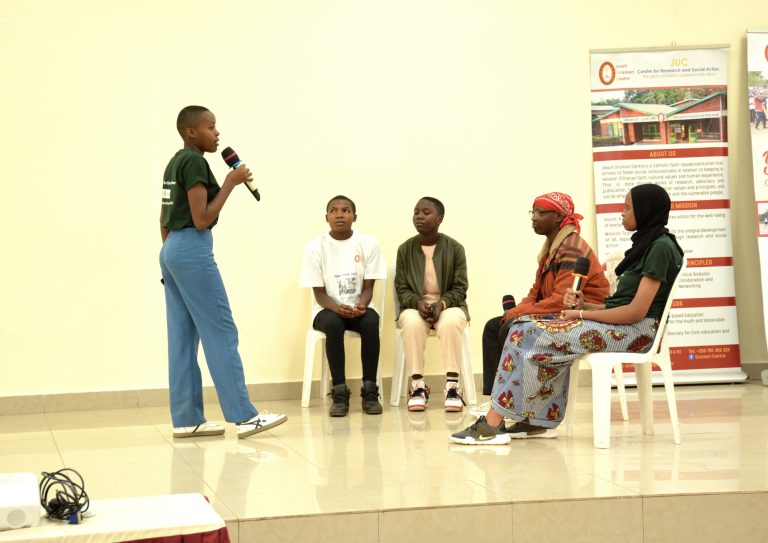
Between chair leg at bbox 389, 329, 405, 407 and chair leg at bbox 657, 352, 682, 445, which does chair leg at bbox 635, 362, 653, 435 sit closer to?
chair leg at bbox 657, 352, 682, 445

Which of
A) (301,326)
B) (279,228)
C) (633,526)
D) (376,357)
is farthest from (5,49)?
(633,526)

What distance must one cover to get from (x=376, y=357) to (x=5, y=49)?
290 centimetres

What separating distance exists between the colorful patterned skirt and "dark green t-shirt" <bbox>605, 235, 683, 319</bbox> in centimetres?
10

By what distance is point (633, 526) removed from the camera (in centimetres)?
313

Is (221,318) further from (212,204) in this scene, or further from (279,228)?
(279,228)

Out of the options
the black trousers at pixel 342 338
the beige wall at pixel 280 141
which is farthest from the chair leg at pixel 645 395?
the beige wall at pixel 280 141

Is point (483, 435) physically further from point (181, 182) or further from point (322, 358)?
point (322, 358)

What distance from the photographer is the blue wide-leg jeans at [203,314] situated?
4.62 m

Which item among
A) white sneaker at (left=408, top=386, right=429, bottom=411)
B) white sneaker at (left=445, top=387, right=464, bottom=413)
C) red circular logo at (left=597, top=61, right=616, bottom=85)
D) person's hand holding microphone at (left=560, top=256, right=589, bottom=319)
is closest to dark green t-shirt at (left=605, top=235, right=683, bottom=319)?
person's hand holding microphone at (left=560, top=256, right=589, bottom=319)

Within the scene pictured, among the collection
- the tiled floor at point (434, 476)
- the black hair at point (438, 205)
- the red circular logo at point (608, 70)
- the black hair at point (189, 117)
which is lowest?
the tiled floor at point (434, 476)

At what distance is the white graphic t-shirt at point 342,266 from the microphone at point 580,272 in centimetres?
189

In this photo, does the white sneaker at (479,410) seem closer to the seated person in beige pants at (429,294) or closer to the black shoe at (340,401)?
the seated person in beige pants at (429,294)

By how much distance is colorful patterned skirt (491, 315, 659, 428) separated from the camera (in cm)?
425

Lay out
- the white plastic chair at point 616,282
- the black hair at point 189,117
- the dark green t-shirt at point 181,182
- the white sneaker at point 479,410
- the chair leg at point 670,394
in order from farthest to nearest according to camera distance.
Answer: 1. the white sneaker at point 479,410
2. the white plastic chair at point 616,282
3. the black hair at point 189,117
4. the dark green t-shirt at point 181,182
5. the chair leg at point 670,394
